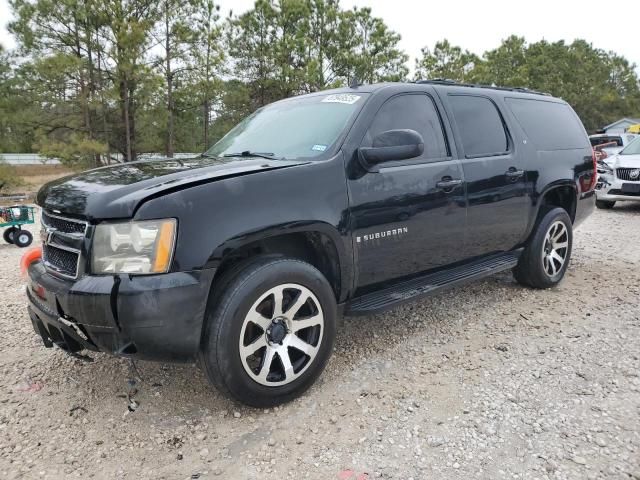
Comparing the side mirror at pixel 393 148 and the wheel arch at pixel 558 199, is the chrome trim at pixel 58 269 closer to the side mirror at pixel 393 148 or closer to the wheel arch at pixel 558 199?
the side mirror at pixel 393 148

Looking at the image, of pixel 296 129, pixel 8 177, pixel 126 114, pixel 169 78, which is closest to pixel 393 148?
pixel 296 129

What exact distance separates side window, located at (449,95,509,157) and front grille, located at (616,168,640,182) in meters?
7.66

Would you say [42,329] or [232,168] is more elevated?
[232,168]

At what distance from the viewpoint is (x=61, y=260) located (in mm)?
2582

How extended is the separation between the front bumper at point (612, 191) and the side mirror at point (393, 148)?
30.5 feet

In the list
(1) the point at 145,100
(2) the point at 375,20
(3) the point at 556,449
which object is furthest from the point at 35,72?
(3) the point at 556,449

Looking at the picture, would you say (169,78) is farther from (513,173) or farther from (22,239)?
(513,173)

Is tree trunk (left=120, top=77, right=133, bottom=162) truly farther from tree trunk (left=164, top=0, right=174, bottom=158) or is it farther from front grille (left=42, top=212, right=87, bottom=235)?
front grille (left=42, top=212, right=87, bottom=235)

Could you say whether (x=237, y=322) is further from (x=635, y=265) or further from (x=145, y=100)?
(x=145, y=100)

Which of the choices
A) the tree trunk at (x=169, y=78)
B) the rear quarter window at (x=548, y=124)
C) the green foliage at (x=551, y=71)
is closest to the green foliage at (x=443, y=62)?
the green foliage at (x=551, y=71)

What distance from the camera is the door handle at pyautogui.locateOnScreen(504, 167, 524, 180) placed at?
410 centimetres

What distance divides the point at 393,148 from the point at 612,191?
9534 mm

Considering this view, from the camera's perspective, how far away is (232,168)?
2797 millimetres

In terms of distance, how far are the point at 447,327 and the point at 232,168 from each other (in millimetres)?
2219
